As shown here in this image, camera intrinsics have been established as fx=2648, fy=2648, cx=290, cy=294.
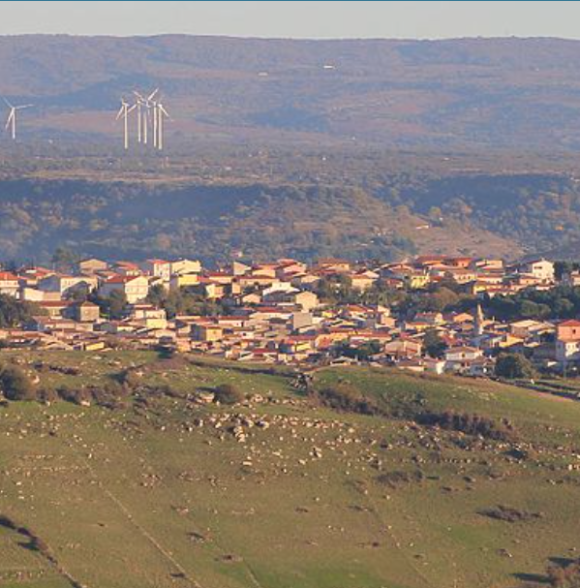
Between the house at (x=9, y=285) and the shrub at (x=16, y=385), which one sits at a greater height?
the shrub at (x=16, y=385)

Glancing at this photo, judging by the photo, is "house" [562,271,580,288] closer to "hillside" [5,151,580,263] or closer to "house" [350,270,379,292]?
"house" [350,270,379,292]

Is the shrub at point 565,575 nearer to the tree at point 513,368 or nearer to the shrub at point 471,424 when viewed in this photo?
the shrub at point 471,424

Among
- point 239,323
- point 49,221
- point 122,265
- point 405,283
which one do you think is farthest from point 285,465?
point 49,221

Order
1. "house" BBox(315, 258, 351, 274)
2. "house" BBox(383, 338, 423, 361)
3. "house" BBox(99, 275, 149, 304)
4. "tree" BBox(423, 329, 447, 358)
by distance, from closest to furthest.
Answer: "house" BBox(383, 338, 423, 361) → "tree" BBox(423, 329, 447, 358) → "house" BBox(99, 275, 149, 304) → "house" BBox(315, 258, 351, 274)

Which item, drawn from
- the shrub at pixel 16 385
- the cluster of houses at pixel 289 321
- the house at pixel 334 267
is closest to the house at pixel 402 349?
the cluster of houses at pixel 289 321

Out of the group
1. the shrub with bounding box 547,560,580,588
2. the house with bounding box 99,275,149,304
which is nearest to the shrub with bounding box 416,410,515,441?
the shrub with bounding box 547,560,580,588

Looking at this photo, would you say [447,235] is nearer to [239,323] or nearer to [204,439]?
[239,323]
